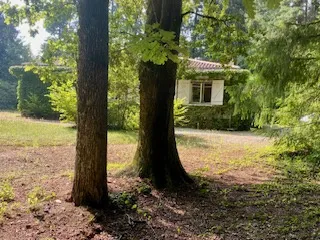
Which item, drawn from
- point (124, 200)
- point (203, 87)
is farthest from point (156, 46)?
point (203, 87)

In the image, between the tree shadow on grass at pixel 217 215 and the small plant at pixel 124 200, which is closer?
the tree shadow on grass at pixel 217 215

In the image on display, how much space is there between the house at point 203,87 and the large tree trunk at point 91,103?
14.2m

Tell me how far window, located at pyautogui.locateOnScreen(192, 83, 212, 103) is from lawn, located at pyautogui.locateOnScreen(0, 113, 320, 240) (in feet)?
37.7

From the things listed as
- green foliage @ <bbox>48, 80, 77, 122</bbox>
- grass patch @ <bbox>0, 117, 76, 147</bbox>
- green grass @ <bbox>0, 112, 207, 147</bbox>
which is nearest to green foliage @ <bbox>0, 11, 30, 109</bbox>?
green foliage @ <bbox>48, 80, 77, 122</bbox>

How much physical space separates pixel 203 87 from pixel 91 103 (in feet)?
51.6

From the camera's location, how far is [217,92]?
58.4ft

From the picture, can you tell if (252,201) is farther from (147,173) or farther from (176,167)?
(147,173)

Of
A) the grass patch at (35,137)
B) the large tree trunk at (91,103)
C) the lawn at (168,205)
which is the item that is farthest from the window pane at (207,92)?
the large tree trunk at (91,103)

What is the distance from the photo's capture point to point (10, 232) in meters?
2.99

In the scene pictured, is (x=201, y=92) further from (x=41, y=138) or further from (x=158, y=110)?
(x=158, y=110)

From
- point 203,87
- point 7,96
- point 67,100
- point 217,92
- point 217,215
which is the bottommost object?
point 217,215

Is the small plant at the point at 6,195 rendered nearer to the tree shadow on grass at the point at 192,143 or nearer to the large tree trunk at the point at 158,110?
the large tree trunk at the point at 158,110

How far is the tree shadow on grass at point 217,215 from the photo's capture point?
340 cm

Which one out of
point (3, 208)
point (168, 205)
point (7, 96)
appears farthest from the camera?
point (7, 96)
